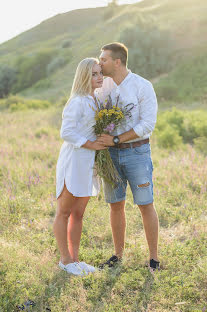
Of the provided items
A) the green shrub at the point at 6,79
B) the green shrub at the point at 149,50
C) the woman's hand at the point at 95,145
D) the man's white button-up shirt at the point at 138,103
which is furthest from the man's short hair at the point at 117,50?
the green shrub at the point at 6,79

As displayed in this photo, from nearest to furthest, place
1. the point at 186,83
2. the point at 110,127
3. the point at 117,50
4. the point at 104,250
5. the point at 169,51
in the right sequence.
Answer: the point at 110,127
the point at 117,50
the point at 104,250
the point at 186,83
the point at 169,51

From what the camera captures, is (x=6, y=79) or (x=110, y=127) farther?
(x=6, y=79)

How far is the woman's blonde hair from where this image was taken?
3537 millimetres

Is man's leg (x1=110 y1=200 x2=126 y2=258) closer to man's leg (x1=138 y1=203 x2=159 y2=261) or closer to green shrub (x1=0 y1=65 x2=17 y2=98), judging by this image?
man's leg (x1=138 y1=203 x2=159 y2=261)

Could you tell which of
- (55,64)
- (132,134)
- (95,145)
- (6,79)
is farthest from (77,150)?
(6,79)

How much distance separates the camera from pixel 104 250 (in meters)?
4.38

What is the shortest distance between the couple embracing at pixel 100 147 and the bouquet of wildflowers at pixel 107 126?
0.07 meters

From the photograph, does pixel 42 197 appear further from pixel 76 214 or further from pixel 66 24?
pixel 66 24

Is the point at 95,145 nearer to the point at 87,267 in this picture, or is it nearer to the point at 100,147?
the point at 100,147

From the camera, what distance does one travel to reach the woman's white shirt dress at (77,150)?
11.5 feet

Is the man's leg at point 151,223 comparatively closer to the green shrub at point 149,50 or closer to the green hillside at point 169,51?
the green hillside at point 169,51

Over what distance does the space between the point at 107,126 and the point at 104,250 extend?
1.79 m

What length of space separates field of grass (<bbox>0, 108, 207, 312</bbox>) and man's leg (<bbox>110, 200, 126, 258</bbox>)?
0.14m

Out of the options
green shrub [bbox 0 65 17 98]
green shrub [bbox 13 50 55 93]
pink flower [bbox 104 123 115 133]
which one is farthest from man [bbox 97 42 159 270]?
green shrub [bbox 0 65 17 98]
